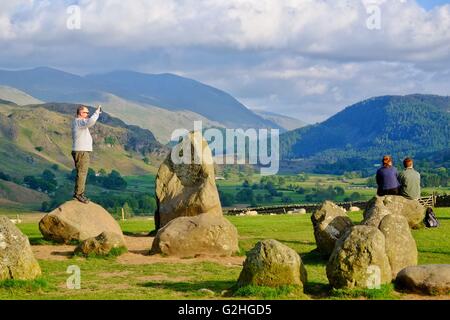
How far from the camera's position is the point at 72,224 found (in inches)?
1216

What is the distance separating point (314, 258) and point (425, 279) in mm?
8305

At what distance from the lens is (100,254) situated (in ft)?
90.7

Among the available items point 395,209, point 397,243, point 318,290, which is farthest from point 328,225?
point 318,290

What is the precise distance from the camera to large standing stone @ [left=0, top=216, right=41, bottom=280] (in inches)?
803

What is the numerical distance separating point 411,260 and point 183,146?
1902 cm

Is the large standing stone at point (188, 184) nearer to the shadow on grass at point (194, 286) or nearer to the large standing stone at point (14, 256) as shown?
the shadow on grass at point (194, 286)

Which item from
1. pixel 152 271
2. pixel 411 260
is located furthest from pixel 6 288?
pixel 411 260

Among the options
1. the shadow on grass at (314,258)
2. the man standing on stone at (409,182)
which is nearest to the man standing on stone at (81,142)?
the shadow on grass at (314,258)

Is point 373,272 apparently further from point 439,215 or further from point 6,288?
point 439,215

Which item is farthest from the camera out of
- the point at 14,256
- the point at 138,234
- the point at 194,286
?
the point at 138,234

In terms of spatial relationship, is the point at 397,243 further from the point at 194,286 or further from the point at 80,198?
the point at 80,198

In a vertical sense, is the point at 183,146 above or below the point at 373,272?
above

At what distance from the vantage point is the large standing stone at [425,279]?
18.9 m

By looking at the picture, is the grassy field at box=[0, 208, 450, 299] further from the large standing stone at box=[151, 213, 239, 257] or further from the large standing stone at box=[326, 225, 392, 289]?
the large standing stone at box=[151, 213, 239, 257]
